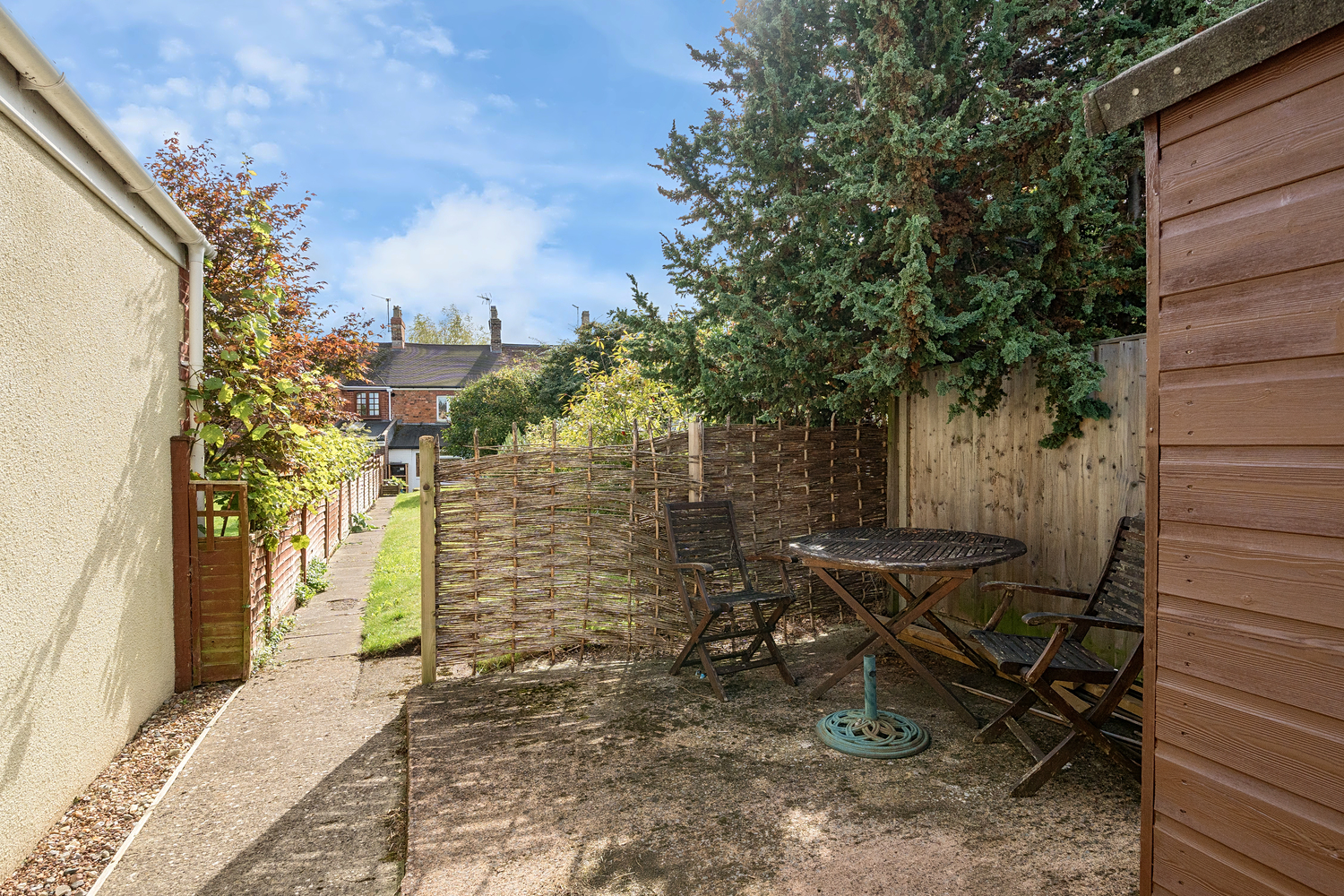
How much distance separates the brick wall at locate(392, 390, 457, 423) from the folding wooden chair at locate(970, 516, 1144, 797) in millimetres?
34921

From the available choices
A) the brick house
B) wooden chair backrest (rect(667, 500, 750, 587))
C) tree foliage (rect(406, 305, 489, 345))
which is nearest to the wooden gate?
wooden chair backrest (rect(667, 500, 750, 587))

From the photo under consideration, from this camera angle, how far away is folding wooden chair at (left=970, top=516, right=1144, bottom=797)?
9.39ft

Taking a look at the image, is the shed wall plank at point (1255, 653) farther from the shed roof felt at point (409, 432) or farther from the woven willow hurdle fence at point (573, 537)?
the shed roof felt at point (409, 432)

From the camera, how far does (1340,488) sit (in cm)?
148

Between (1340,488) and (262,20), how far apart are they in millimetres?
6450

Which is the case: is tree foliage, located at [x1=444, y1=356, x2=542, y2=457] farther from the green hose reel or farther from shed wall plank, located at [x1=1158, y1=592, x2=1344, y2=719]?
shed wall plank, located at [x1=1158, y1=592, x2=1344, y2=719]

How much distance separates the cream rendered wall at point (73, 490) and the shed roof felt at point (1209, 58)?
3.88 m

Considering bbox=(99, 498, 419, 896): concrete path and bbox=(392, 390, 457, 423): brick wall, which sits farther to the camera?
bbox=(392, 390, 457, 423): brick wall

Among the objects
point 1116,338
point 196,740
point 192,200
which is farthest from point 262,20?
point 1116,338

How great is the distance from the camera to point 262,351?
4902 mm

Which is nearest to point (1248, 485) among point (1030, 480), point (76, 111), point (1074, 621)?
point (1074, 621)

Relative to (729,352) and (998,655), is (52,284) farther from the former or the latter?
(998,655)

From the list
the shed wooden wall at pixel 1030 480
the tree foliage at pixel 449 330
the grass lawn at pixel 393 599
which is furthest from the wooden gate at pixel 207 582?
the tree foliage at pixel 449 330

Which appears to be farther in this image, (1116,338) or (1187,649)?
(1116,338)
